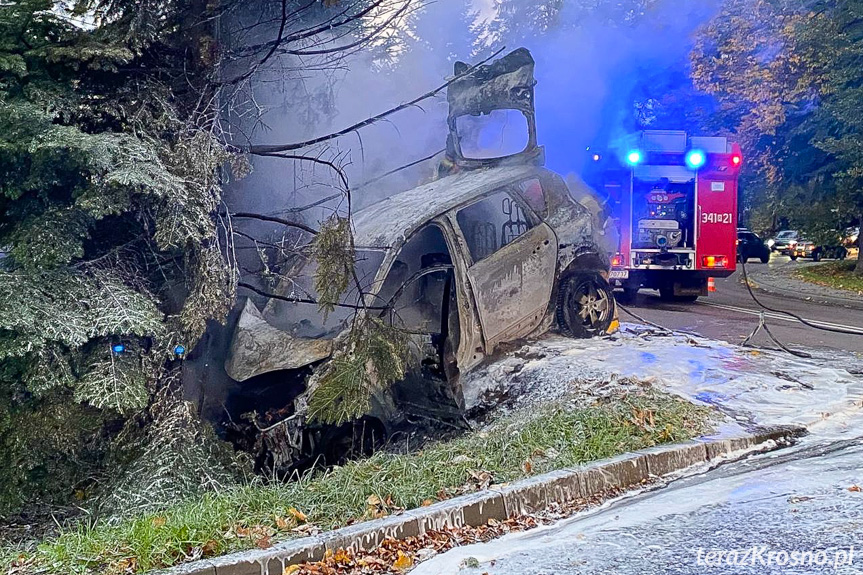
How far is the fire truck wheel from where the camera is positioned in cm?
816

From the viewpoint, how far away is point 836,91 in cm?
1834

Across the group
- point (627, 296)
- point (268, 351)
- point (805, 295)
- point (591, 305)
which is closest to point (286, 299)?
point (268, 351)

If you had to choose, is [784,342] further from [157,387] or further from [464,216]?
[157,387]

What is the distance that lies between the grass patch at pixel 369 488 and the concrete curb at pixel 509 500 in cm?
13

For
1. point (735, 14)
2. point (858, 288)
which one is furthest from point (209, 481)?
point (735, 14)

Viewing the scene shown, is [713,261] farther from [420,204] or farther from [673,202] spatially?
[420,204]

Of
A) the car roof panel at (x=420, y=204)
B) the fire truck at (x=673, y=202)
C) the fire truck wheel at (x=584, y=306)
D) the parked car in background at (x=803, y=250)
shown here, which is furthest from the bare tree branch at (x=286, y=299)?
the parked car in background at (x=803, y=250)

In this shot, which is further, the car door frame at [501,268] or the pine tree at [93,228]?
the car door frame at [501,268]

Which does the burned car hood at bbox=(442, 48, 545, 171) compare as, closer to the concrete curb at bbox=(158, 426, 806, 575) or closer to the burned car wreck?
the burned car wreck

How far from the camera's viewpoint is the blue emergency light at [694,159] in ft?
43.7

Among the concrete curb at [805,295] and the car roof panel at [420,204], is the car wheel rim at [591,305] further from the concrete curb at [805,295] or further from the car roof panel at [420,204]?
the concrete curb at [805,295]

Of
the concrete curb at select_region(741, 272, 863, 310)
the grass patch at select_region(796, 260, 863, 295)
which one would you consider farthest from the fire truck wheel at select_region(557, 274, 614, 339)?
the grass patch at select_region(796, 260, 863, 295)

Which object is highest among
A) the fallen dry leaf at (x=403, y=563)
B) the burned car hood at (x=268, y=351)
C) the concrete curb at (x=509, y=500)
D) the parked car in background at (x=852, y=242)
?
the parked car in background at (x=852, y=242)

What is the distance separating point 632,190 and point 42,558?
37.3 ft
